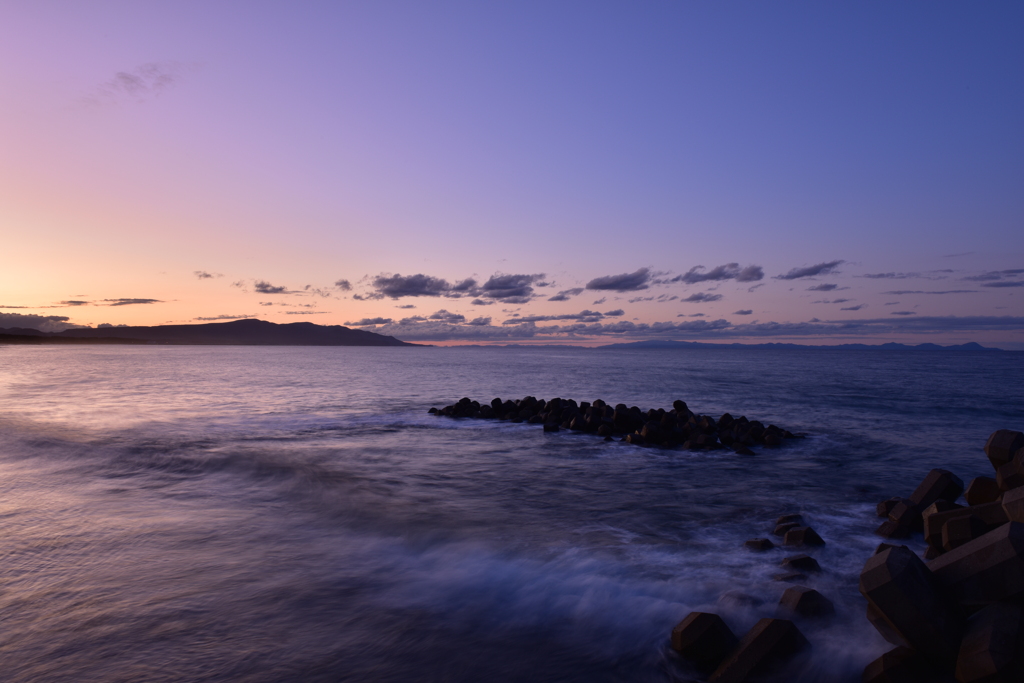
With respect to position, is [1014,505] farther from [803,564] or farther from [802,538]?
[802,538]

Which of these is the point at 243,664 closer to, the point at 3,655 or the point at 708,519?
the point at 3,655

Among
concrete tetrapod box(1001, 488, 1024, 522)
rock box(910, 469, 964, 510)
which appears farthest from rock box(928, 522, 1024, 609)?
rock box(910, 469, 964, 510)

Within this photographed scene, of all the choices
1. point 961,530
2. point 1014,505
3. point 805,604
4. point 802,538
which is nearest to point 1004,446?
point 961,530

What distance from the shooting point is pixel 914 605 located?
424 cm

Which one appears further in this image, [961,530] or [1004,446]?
[1004,446]

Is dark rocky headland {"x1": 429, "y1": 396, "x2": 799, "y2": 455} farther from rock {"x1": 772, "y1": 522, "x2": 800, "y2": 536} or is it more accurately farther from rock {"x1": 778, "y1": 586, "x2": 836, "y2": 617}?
rock {"x1": 778, "y1": 586, "x2": 836, "y2": 617}

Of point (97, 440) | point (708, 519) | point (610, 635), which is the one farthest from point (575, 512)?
point (97, 440)

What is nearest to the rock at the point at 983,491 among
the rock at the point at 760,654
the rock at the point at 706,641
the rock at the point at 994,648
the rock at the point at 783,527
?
the rock at the point at 783,527

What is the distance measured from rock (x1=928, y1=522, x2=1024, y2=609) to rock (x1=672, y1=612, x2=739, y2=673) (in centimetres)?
193

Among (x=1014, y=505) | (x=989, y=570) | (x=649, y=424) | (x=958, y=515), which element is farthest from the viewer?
(x=649, y=424)

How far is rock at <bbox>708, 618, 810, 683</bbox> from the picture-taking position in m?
4.78

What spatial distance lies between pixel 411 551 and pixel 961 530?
7.31 meters

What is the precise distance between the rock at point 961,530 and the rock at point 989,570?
1.60 meters

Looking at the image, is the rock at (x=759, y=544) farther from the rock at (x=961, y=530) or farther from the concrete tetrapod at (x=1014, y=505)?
the concrete tetrapod at (x=1014, y=505)
